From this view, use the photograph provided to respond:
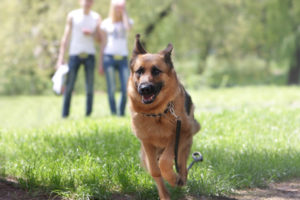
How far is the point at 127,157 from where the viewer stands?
466 centimetres

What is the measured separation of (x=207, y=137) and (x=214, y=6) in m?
18.2

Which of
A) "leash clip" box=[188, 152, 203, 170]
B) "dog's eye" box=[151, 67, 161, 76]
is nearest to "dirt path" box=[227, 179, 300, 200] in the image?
"leash clip" box=[188, 152, 203, 170]

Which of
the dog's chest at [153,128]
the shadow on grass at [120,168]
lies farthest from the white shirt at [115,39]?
the dog's chest at [153,128]

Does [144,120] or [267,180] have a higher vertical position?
[144,120]

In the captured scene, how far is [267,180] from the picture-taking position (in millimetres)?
4492

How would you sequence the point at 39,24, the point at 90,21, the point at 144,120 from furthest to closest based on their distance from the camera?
the point at 39,24 → the point at 90,21 → the point at 144,120

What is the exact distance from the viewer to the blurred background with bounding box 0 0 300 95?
21453 millimetres

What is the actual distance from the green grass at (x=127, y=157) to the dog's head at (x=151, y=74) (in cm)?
98

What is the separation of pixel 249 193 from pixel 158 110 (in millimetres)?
1376

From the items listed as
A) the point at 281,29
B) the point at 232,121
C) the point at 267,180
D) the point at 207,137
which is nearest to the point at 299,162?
the point at 267,180

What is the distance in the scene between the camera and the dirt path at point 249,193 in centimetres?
374

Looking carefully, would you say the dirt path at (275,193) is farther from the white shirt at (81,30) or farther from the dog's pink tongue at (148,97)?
the white shirt at (81,30)

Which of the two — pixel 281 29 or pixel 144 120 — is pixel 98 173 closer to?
pixel 144 120

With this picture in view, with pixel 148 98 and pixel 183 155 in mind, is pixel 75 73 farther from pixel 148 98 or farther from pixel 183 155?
pixel 148 98
